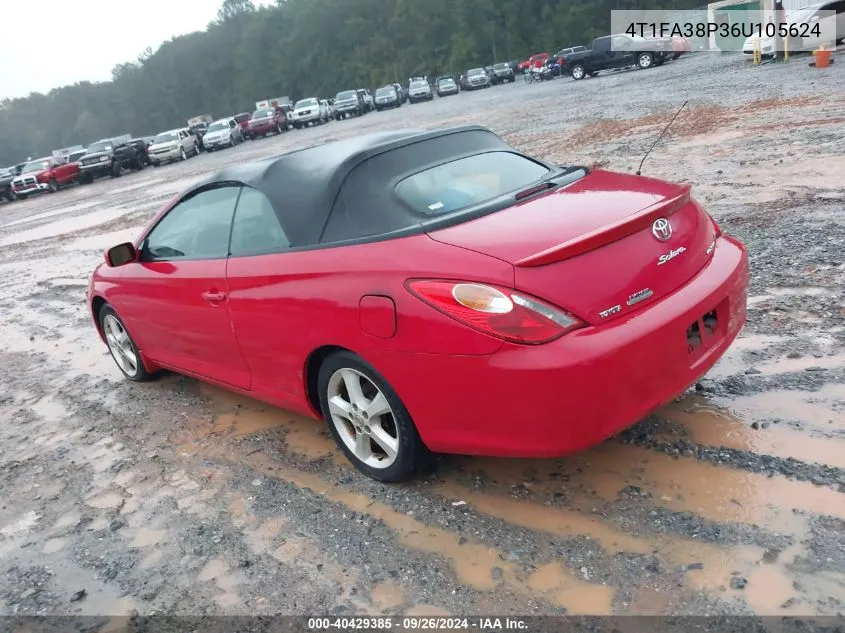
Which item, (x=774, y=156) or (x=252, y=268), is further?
(x=774, y=156)

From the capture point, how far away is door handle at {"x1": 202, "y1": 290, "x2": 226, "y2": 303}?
3.88 metres

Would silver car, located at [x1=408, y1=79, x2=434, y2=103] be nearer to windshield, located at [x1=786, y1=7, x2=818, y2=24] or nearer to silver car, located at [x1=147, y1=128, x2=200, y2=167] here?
silver car, located at [x1=147, y1=128, x2=200, y2=167]

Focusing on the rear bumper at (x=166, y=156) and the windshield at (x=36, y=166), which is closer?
the windshield at (x=36, y=166)

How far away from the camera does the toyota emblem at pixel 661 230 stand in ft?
9.80

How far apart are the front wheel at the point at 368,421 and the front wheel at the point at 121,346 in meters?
2.31

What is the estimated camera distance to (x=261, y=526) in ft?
10.8

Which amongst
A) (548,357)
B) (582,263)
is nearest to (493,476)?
(548,357)

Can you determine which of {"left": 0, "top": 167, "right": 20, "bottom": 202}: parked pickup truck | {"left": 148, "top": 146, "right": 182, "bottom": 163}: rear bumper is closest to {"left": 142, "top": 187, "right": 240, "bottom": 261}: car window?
{"left": 0, "top": 167, "right": 20, "bottom": 202}: parked pickup truck

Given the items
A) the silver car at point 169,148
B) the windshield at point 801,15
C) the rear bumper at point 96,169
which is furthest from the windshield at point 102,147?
the windshield at point 801,15

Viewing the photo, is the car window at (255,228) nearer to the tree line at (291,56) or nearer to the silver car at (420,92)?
the silver car at (420,92)

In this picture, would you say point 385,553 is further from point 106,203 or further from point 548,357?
point 106,203

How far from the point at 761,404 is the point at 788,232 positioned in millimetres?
3082

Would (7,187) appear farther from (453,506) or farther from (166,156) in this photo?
(453,506)

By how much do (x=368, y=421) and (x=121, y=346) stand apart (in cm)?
291
